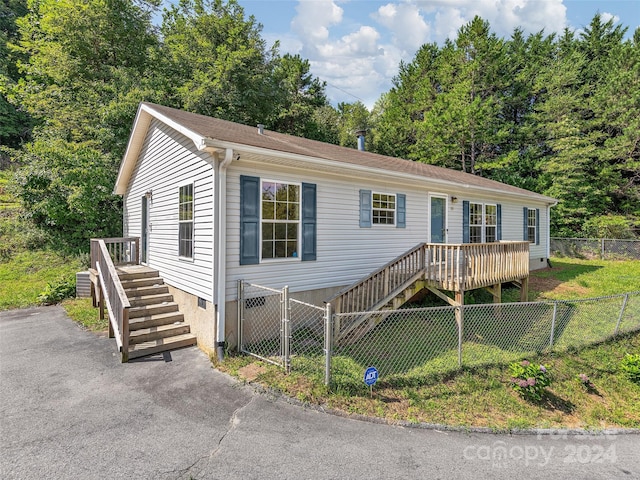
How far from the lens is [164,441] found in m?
3.37

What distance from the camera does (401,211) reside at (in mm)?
8586

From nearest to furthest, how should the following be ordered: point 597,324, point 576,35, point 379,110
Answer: point 597,324, point 576,35, point 379,110

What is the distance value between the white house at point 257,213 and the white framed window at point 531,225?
5.11 metres

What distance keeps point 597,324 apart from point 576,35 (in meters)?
28.1

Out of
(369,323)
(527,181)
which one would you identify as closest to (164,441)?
(369,323)

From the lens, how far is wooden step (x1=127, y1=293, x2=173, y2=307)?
6.68m

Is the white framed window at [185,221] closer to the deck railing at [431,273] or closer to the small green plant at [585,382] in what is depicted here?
the deck railing at [431,273]

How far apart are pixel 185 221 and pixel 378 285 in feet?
13.8

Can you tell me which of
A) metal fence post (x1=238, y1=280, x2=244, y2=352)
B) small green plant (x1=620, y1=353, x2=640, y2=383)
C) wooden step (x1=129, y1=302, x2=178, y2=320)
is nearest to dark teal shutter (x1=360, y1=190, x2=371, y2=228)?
metal fence post (x1=238, y1=280, x2=244, y2=352)

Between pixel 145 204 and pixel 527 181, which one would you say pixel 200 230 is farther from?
pixel 527 181

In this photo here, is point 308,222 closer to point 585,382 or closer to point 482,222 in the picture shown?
point 585,382

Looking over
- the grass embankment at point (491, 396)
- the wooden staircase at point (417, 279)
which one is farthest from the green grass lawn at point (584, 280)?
the grass embankment at point (491, 396)

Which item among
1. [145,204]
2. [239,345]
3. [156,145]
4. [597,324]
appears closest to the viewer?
[239,345]

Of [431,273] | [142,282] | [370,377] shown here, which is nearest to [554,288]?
[431,273]
